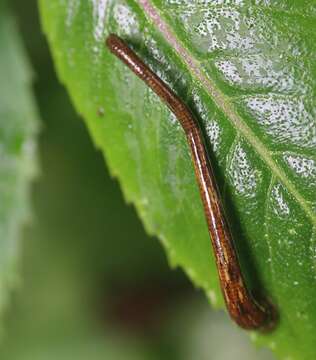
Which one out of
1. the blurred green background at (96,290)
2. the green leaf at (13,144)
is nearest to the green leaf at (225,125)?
the green leaf at (13,144)

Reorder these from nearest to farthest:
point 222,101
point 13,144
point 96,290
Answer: point 222,101, point 13,144, point 96,290

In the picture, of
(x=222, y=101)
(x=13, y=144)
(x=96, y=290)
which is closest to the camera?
(x=222, y=101)

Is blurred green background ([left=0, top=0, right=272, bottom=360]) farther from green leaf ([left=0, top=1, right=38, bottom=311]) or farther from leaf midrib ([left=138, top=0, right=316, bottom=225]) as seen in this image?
leaf midrib ([left=138, top=0, right=316, bottom=225])

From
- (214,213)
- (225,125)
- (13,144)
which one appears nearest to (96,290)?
(13,144)

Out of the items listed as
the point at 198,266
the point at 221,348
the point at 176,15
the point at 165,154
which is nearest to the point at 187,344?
the point at 221,348

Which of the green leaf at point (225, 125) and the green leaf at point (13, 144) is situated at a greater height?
the green leaf at point (225, 125)

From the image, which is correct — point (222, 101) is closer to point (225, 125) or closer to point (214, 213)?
point (225, 125)

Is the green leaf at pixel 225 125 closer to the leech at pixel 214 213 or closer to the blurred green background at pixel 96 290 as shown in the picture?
the leech at pixel 214 213
